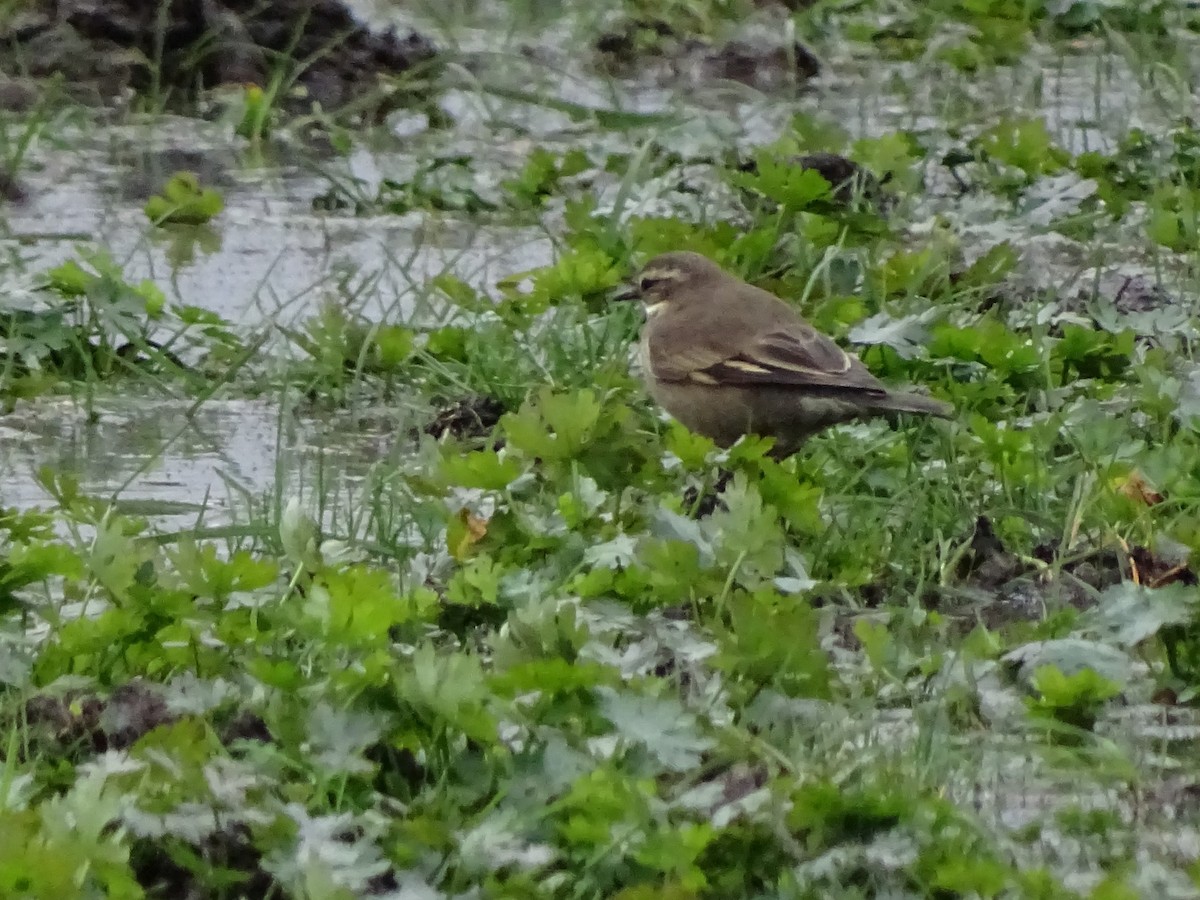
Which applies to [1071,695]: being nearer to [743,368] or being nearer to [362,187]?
[743,368]

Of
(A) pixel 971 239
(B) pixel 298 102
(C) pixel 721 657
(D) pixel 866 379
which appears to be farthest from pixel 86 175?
(C) pixel 721 657

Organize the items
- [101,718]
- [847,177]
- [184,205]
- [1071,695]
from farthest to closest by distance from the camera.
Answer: [847,177], [184,205], [1071,695], [101,718]

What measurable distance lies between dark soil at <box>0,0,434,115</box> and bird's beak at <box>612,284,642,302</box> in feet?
11.5

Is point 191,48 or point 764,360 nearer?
point 764,360

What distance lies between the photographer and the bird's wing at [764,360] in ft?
21.0

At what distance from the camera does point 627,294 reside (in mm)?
7297

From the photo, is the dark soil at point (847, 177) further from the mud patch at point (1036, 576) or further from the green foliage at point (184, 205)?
the mud patch at point (1036, 576)

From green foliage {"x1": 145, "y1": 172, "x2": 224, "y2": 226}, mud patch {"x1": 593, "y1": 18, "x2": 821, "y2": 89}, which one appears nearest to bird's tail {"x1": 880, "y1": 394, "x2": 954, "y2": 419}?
green foliage {"x1": 145, "y1": 172, "x2": 224, "y2": 226}

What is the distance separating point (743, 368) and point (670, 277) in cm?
60

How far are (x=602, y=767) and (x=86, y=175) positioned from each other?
6.52 meters

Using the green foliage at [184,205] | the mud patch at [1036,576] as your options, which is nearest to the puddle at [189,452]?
the mud patch at [1036,576]

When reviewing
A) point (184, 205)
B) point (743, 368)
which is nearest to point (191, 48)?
point (184, 205)

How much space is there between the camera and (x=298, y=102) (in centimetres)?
1079

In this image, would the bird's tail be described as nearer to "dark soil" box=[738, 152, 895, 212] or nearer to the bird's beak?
the bird's beak
